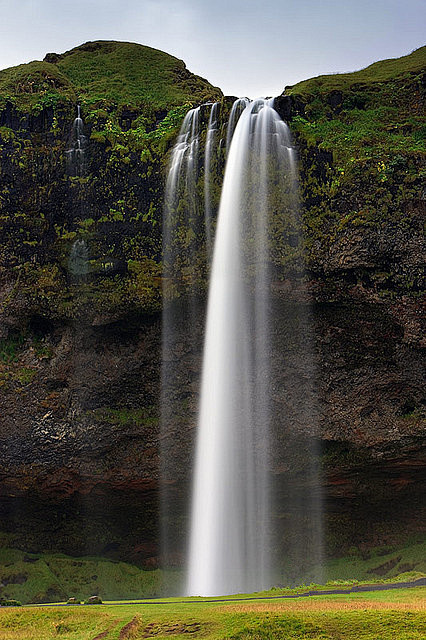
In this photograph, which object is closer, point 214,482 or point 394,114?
point 214,482

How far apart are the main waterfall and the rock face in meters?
0.41

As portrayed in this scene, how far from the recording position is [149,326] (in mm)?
23203

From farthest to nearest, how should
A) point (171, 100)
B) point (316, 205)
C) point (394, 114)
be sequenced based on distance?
point (171, 100), point (394, 114), point (316, 205)

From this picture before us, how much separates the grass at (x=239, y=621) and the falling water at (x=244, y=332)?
8.32 meters

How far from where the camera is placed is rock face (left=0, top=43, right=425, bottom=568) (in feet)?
68.6

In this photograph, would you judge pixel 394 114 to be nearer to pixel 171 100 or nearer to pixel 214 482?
pixel 171 100

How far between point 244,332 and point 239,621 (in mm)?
12473

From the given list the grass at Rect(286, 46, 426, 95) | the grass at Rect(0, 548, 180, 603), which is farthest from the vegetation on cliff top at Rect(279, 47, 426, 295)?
the grass at Rect(0, 548, 180, 603)

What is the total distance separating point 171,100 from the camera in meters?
27.0

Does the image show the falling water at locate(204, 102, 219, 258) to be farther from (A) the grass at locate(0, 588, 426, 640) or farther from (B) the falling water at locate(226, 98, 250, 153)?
(A) the grass at locate(0, 588, 426, 640)

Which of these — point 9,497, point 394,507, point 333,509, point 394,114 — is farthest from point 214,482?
point 394,114

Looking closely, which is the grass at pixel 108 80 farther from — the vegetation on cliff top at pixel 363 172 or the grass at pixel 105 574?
the grass at pixel 105 574

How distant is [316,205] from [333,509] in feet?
39.5

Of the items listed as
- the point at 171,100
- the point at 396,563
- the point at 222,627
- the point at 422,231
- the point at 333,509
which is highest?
the point at 171,100
